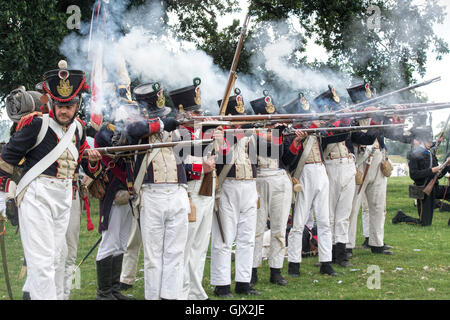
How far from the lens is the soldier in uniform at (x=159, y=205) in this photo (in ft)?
19.8

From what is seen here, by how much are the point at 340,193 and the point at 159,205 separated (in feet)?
13.6

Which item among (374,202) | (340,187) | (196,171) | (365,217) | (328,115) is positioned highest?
(328,115)

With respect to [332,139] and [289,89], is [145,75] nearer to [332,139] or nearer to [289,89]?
[332,139]

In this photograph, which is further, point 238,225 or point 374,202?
point 374,202

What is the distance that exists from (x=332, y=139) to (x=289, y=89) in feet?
7.55

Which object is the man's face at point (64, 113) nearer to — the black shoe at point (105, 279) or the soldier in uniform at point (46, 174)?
the soldier in uniform at point (46, 174)

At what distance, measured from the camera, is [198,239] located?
6.84 metres

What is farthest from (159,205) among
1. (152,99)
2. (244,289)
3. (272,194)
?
(272,194)

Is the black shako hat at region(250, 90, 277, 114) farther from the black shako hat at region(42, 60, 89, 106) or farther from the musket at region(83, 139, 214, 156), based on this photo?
the black shako hat at region(42, 60, 89, 106)

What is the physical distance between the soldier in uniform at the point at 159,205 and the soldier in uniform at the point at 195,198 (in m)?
0.38

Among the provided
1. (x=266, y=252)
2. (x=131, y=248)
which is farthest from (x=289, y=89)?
(x=131, y=248)

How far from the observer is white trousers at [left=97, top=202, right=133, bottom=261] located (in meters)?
6.87

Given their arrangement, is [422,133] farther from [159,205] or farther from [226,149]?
[159,205]

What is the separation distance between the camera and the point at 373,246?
10.2 metres
